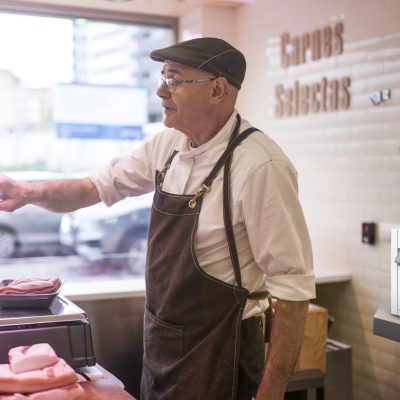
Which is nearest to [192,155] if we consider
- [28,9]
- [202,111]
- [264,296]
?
[202,111]

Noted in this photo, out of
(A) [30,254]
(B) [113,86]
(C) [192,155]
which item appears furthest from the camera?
(A) [30,254]

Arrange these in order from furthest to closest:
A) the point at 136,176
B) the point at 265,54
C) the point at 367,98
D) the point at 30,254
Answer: the point at 30,254 < the point at 265,54 < the point at 367,98 < the point at 136,176

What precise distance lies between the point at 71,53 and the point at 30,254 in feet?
10.7

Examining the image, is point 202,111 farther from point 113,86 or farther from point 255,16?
point 113,86

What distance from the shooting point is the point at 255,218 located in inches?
73.9

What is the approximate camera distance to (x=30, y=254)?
755cm

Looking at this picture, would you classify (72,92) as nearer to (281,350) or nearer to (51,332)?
(51,332)

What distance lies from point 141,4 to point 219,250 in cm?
308

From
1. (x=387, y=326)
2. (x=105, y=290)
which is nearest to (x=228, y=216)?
(x=387, y=326)

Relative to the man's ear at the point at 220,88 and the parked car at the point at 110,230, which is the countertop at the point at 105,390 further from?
the parked car at the point at 110,230

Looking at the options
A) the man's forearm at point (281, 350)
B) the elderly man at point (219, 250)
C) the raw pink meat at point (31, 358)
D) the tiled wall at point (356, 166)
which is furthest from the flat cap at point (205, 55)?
the tiled wall at point (356, 166)

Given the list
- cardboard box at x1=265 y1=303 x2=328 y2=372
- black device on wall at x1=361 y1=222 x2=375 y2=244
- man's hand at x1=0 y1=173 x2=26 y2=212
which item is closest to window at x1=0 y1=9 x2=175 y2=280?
black device on wall at x1=361 y1=222 x2=375 y2=244

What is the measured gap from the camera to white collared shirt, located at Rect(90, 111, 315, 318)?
73.3 inches

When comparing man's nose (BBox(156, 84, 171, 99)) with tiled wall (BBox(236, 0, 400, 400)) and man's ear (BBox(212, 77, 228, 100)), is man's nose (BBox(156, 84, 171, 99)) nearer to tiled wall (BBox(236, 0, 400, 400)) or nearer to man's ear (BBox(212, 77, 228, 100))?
man's ear (BBox(212, 77, 228, 100))
